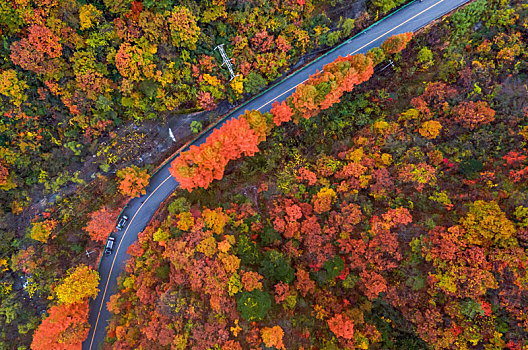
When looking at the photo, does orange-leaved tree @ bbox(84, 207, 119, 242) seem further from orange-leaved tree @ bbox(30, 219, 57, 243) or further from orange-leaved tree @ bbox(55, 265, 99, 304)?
orange-leaved tree @ bbox(55, 265, 99, 304)

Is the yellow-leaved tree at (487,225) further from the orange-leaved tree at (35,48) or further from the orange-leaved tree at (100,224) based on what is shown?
the orange-leaved tree at (35,48)

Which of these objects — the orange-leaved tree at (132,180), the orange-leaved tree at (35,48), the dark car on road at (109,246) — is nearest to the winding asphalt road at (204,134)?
the dark car on road at (109,246)

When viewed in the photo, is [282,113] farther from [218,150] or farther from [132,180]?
[132,180]

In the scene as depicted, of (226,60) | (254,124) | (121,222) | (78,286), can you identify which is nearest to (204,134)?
(254,124)

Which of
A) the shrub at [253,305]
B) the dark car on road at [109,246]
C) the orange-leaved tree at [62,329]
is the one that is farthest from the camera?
the dark car on road at [109,246]

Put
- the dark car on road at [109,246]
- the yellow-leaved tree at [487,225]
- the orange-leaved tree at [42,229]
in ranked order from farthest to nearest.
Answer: the dark car on road at [109,246] < the orange-leaved tree at [42,229] < the yellow-leaved tree at [487,225]

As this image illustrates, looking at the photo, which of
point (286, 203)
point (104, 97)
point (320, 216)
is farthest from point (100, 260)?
point (320, 216)
